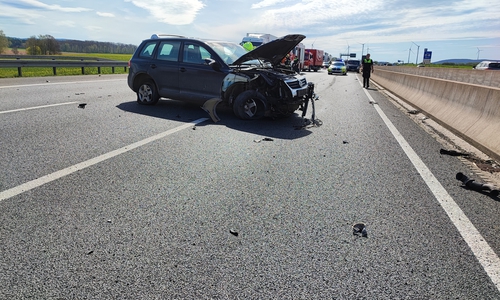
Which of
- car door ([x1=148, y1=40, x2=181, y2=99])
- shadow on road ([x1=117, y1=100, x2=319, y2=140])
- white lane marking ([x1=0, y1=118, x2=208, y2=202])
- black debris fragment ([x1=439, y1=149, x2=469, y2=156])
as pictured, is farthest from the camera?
car door ([x1=148, y1=40, x2=181, y2=99])

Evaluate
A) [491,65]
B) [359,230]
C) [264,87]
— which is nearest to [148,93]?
[264,87]

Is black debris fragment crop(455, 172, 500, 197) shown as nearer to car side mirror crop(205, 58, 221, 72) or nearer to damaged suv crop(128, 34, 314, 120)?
damaged suv crop(128, 34, 314, 120)

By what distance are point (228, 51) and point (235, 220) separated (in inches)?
260

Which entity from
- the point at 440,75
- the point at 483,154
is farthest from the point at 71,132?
the point at 440,75

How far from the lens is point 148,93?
10.1m

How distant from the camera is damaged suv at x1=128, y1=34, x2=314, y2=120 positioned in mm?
8273

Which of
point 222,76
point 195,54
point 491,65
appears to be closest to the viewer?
point 222,76

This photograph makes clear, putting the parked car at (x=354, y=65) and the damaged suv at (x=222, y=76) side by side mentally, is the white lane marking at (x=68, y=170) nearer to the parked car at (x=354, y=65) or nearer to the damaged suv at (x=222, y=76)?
the damaged suv at (x=222, y=76)

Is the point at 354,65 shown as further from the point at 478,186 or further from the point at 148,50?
the point at 478,186

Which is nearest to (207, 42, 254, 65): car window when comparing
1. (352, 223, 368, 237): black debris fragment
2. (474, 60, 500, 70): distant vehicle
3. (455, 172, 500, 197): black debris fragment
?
(455, 172, 500, 197): black debris fragment

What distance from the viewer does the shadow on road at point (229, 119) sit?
7691mm

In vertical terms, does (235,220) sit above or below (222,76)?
below

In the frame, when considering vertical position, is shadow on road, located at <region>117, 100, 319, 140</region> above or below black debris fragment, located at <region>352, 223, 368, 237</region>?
above

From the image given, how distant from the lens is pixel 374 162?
5.52 metres
